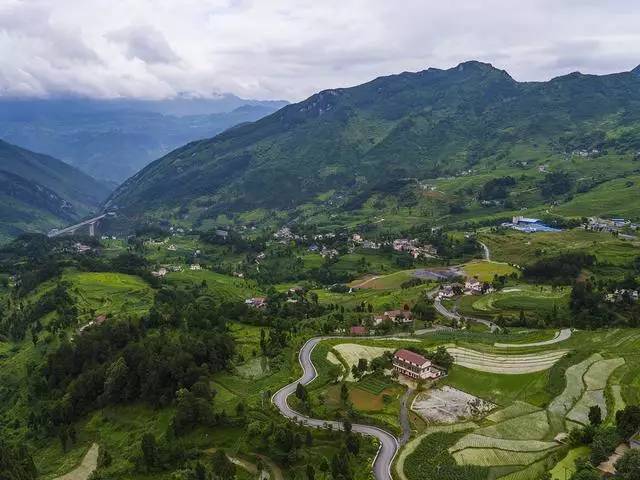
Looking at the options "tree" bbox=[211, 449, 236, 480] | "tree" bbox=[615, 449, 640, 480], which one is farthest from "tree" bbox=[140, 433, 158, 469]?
"tree" bbox=[615, 449, 640, 480]

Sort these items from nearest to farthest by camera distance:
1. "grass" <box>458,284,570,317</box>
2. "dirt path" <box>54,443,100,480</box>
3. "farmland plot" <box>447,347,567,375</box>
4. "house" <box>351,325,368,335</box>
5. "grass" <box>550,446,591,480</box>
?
"grass" <box>550,446,591,480</box>
"dirt path" <box>54,443,100,480</box>
"farmland plot" <box>447,347,567,375</box>
"house" <box>351,325,368,335</box>
"grass" <box>458,284,570,317</box>

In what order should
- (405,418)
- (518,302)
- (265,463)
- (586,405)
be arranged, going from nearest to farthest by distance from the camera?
(265,463) < (405,418) < (586,405) < (518,302)

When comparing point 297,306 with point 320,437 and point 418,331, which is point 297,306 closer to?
point 418,331

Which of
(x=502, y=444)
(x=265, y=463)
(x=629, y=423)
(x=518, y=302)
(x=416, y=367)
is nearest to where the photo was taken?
(x=629, y=423)

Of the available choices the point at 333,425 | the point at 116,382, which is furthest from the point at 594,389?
the point at 116,382

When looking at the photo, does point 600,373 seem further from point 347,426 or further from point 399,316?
point 399,316

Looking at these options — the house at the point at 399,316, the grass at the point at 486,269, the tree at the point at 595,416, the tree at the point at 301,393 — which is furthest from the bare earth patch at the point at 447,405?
the grass at the point at 486,269

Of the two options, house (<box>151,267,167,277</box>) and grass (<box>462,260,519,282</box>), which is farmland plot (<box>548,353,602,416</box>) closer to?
grass (<box>462,260,519,282</box>)
